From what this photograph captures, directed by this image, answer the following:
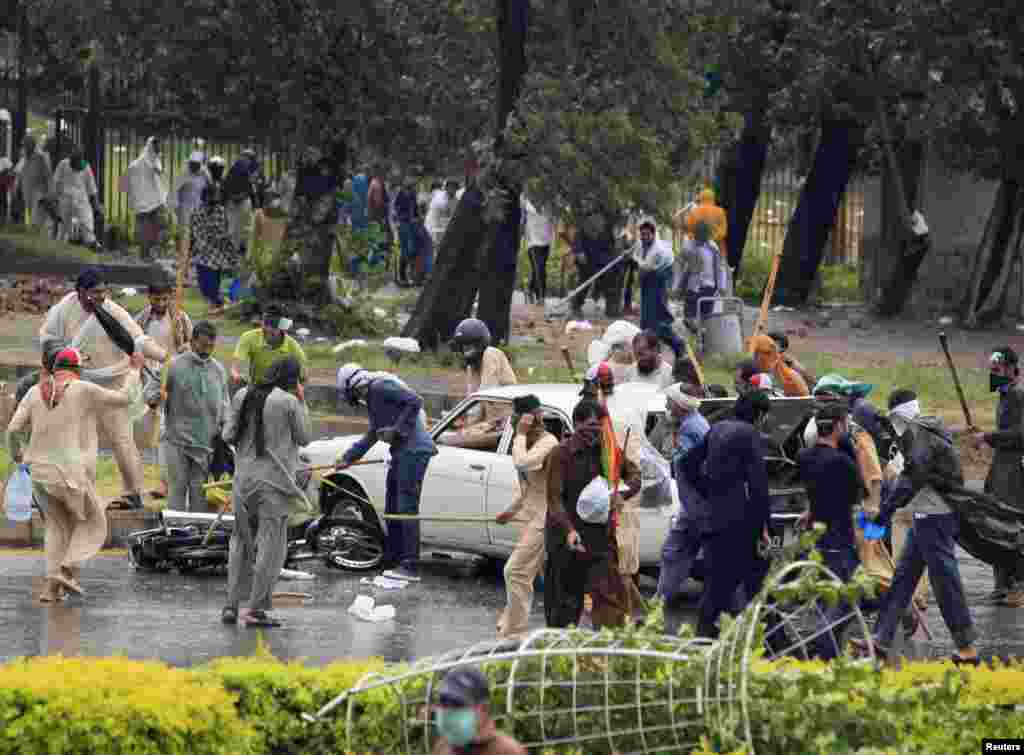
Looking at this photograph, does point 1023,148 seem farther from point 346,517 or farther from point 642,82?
Result: point 346,517

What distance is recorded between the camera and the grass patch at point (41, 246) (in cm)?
3206

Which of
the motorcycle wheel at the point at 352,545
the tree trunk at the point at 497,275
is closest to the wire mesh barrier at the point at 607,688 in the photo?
the motorcycle wheel at the point at 352,545

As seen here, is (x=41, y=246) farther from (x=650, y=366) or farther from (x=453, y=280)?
(x=650, y=366)

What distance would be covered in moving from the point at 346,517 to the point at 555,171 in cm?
862

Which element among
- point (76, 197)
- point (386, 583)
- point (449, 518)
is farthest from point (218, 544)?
point (76, 197)

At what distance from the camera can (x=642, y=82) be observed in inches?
985

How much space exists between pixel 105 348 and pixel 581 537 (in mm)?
5291

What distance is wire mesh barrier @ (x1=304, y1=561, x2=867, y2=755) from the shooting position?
872 cm

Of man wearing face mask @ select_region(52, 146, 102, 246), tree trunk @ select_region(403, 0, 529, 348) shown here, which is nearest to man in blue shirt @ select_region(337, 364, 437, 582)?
tree trunk @ select_region(403, 0, 529, 348)

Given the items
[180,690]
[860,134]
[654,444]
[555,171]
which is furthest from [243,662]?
[860,134]

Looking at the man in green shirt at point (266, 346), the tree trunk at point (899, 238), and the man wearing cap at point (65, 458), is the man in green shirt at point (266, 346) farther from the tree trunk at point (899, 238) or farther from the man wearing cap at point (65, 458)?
the tree trunk at point (899, 238)

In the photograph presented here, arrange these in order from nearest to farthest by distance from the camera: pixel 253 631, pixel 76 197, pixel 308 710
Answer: pixel 308 710 < pixel 253 631 < pixel 76 197

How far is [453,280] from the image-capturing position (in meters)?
25.4

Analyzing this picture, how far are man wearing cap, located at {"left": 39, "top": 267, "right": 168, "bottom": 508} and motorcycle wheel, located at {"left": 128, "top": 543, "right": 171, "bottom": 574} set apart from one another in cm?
128
